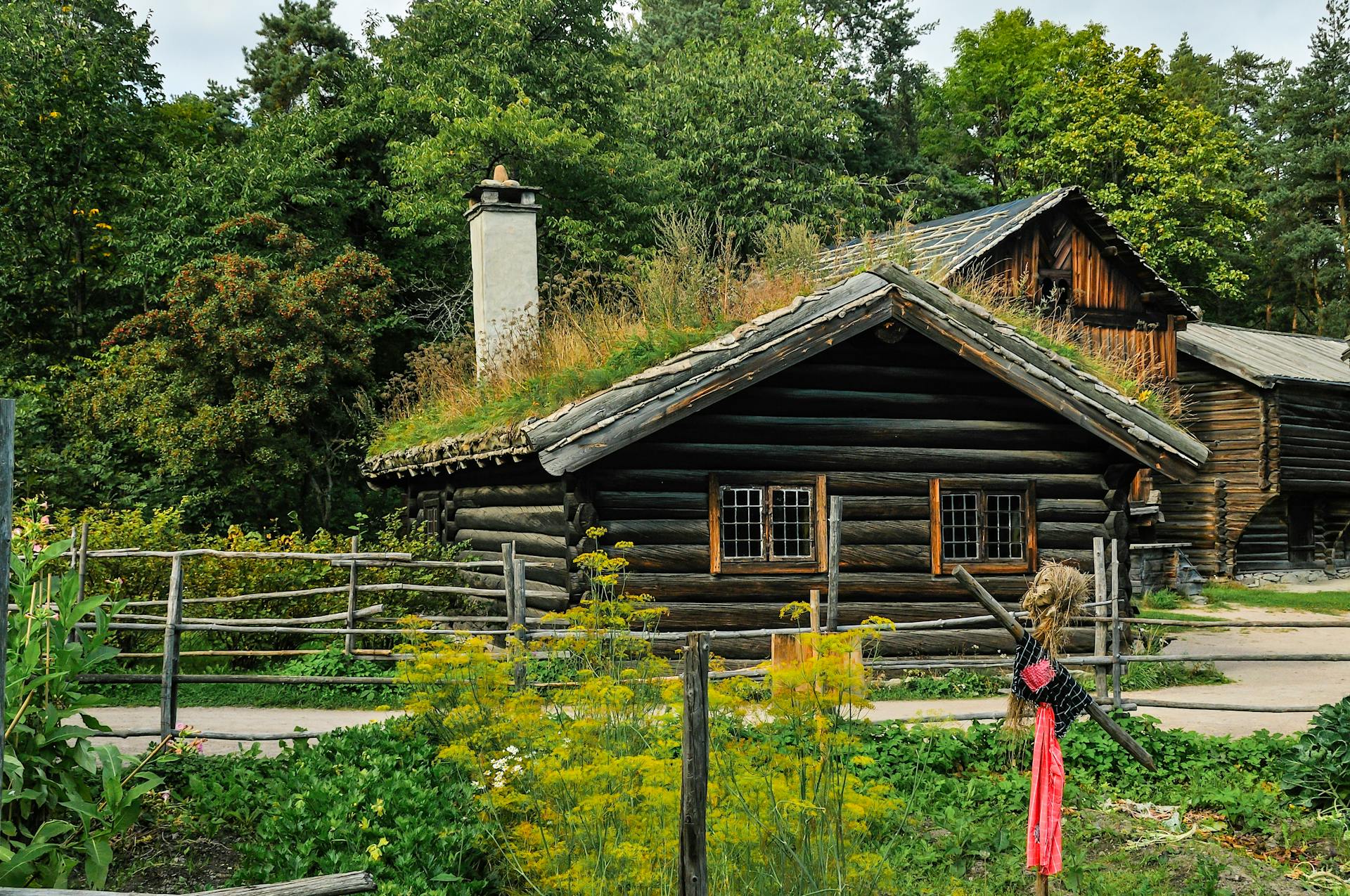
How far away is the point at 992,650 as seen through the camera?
13.2m

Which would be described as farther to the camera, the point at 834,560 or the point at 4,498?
the point at 834,560

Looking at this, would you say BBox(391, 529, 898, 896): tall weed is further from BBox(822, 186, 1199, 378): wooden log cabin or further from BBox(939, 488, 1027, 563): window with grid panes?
BBox(822, 186, 1199, 378): wooden log cabin

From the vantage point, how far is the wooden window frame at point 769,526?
12297 millimetres

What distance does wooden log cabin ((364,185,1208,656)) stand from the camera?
11.9 meters

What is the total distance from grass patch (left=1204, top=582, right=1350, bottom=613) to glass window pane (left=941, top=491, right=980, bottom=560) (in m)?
12.2

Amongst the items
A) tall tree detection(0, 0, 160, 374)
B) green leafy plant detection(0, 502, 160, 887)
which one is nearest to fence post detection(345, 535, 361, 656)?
green leafy plant detection(0, 502, 160, 887)

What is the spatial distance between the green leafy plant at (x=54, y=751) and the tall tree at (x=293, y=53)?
3107cm

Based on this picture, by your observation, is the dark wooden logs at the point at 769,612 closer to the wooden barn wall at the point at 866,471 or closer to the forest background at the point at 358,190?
the wooden barn wall at the point at 866,471

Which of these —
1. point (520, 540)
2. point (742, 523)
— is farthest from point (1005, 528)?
point (520, 540)

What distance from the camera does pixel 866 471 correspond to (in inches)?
507

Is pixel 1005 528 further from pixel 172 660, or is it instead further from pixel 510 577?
pixel 172 660

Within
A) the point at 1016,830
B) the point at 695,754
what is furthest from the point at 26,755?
the point at 1016,830

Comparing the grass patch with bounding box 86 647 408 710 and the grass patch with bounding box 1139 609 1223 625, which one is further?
the grass patch with bounding box 1139 609 1223 625

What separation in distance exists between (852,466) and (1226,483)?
19.4 m
